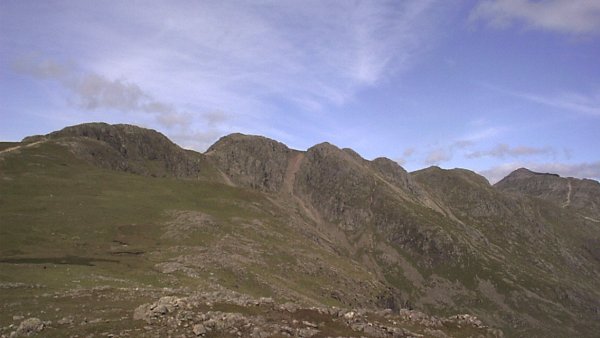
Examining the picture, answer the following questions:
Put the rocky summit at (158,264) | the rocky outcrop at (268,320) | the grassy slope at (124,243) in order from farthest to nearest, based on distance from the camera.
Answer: the grassy slope at (124,243) < the rocky summit at (158,264) < the rocky outcrop at (268,320)

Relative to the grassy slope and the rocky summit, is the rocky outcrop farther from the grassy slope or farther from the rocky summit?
the grassy slope

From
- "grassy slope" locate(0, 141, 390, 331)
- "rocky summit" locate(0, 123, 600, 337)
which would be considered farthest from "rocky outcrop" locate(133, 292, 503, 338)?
"grassy slope" locate(0, 141, 390, 331)

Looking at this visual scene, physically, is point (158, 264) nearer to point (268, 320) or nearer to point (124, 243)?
point (124, 243)

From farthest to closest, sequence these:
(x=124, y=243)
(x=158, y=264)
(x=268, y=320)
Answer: (x=124, y=243)
(x=158, y=264)
(x=268, y=320)

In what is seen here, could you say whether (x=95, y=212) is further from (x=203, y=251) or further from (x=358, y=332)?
(x=358, y=332)

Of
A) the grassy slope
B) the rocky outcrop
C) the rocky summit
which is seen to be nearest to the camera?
the rocky outcrop

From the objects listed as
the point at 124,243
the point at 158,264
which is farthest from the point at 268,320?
the point at 124,243

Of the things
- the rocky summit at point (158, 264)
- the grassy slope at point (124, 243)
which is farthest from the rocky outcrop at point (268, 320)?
the grassy slope at point (124, 243)

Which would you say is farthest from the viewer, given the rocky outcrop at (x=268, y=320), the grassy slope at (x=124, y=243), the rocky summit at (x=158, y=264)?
the grassy slope at (x=124, y=243)

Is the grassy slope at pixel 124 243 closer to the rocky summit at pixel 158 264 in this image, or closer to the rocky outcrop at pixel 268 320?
the rocky summit at pixel 158 264

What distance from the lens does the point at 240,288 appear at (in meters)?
81.4

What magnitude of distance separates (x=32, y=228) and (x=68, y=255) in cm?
1704

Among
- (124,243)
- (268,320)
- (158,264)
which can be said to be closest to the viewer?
(268,320)

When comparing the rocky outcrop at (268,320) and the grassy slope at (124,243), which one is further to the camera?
the grassy slope at (124,243)
